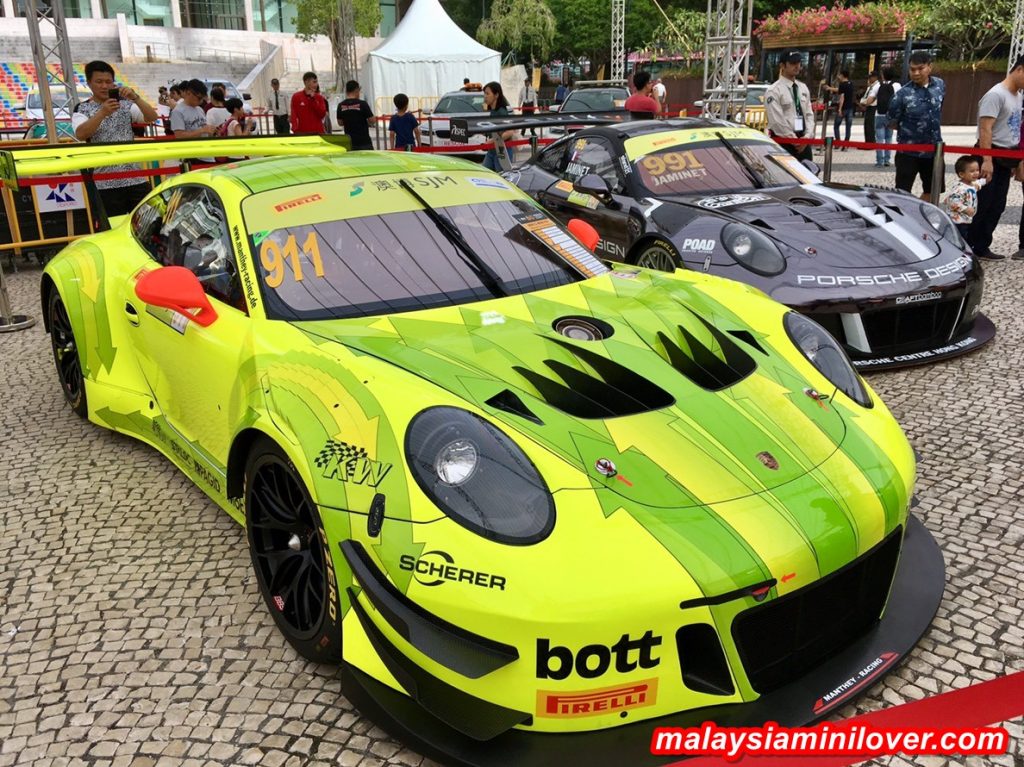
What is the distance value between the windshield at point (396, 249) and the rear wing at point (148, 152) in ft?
3.56

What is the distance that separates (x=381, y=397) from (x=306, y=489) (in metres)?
0.32

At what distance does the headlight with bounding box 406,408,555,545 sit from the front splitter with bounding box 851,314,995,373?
10.0 ft

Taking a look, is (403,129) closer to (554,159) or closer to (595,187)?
(554,159)

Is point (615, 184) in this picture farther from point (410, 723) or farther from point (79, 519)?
point (410, 723)

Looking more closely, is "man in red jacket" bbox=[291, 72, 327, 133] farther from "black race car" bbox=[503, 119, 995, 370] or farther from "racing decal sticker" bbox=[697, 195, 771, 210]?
"racing decal sticker" bbox=[697, 195, 771, 210]

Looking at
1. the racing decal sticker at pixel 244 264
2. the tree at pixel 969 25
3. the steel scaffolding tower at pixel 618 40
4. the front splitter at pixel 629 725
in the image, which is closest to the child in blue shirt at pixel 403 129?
the racing decal sticker at pixel 244 264

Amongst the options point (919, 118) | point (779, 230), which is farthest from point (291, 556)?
point (919, 118)

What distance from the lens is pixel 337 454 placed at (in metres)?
2.30

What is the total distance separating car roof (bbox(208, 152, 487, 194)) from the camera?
3414mm

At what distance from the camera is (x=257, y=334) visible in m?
2.79

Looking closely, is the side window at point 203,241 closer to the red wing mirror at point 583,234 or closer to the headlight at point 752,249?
the red wing mirror at point 583,234

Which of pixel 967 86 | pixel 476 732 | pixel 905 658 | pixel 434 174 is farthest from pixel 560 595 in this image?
pixel 967 86

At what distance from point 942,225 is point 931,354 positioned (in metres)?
1.02

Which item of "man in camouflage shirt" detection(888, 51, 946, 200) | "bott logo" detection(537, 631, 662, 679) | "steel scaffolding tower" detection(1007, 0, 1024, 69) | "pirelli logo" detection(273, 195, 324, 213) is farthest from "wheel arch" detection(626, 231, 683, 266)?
"steel scaffolding tower" detection(1007, 0, 1024, 69)
